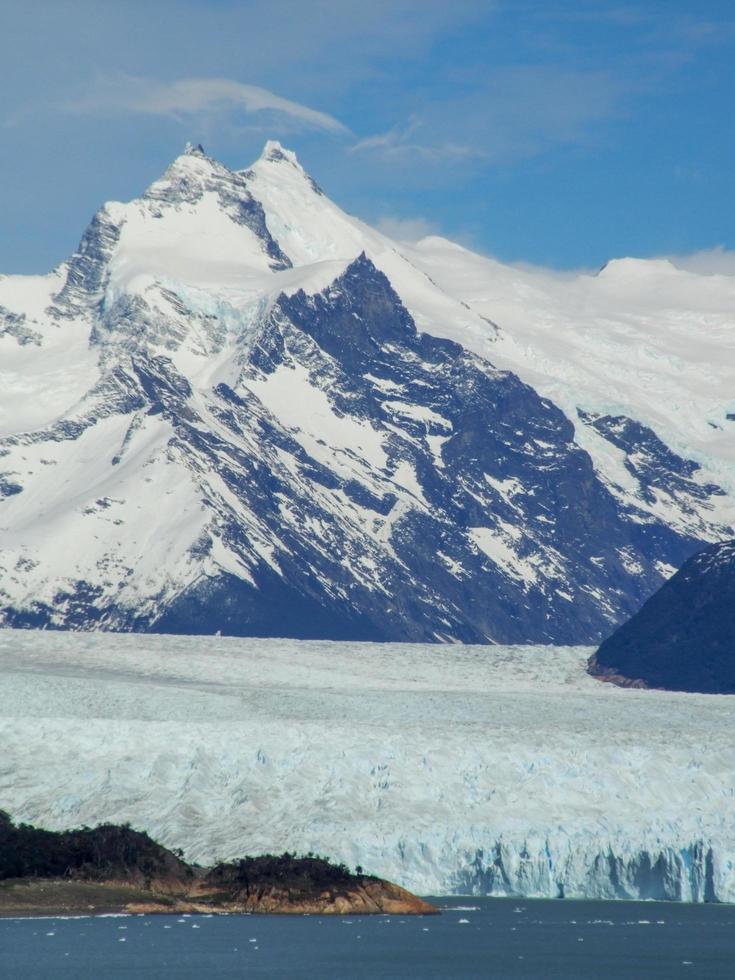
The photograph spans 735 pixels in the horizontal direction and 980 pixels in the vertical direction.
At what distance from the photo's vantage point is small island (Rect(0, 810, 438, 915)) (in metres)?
85.8

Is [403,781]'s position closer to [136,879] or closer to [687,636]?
[136,879]

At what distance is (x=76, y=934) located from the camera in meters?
80.3

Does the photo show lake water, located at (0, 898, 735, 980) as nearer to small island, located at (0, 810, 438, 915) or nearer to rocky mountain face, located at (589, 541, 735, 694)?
small island, located at (0, 810, 438, 915)

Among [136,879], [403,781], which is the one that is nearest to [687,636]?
[403,781]

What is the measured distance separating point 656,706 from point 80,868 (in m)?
34.1

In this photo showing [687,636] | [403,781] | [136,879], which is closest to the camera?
[136,879]

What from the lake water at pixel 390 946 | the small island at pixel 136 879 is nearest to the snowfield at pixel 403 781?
the lake water at pixel 390 946

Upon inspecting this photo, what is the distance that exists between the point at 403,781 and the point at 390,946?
52.5 feet

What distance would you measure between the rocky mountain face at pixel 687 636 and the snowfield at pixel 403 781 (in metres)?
47.7

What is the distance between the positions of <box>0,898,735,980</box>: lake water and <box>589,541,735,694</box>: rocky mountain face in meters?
61.0

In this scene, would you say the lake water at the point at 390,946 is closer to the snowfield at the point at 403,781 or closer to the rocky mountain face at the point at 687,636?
the snowfield at the point at 403,781

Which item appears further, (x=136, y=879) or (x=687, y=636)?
(x=687, y=636)

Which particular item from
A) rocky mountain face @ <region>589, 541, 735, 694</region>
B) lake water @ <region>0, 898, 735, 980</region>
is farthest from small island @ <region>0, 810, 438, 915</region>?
rocky mountain face @ <region>589, 541, 735, 694</region>

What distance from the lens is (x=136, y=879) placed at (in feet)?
282
